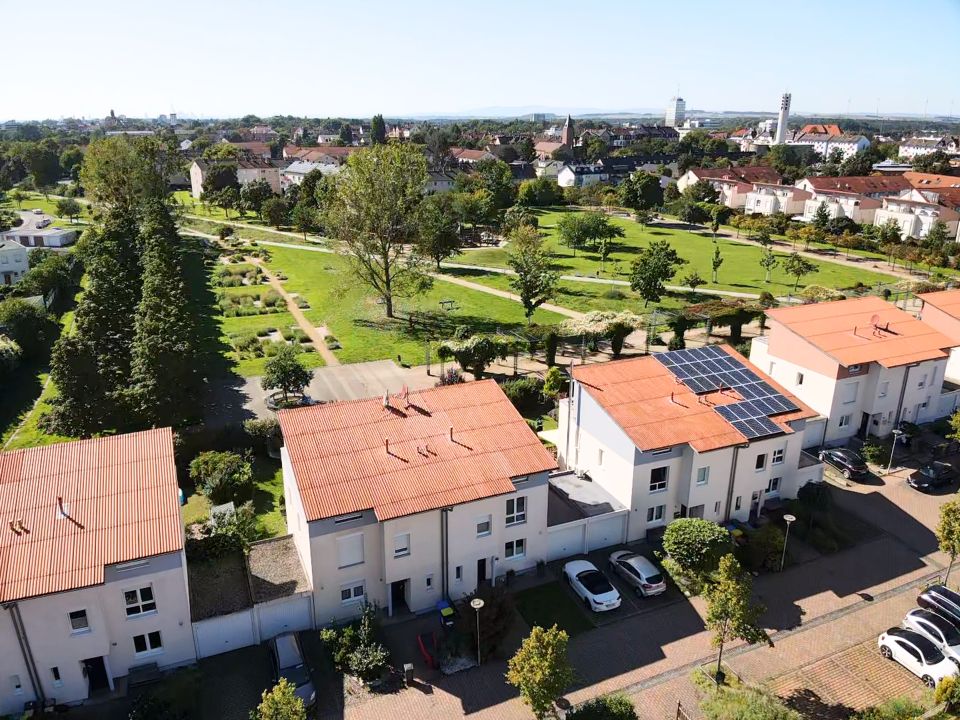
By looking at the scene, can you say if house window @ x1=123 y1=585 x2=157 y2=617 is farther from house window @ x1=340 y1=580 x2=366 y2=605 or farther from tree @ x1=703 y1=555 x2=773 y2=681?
tree @ x1=703 y1=555 x2=773 y2=681

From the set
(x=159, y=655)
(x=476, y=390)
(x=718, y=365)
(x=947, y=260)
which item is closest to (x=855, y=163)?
(x=947, y=260)

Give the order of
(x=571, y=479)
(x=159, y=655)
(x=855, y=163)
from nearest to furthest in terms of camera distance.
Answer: (x=159, y=655), (x=571, y=479), (x=855, y=163)

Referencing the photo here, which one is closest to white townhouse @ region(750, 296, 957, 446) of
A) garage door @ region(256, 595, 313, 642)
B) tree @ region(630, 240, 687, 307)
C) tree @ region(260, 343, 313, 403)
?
tree @ region(630, 240, 687, 307)

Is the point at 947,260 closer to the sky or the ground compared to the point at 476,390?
closer to the ground

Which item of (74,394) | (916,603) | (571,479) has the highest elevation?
(74,394)

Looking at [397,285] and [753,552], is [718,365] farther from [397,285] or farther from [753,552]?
[397,285]

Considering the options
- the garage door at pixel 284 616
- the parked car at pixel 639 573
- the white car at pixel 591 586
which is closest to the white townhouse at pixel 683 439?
the parked car at pixel 639 573
